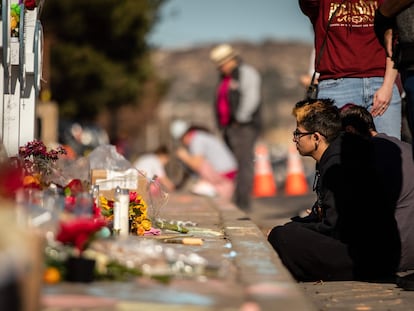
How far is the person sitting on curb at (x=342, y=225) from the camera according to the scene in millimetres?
7223

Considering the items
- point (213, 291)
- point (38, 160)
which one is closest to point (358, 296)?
point (213, 291)

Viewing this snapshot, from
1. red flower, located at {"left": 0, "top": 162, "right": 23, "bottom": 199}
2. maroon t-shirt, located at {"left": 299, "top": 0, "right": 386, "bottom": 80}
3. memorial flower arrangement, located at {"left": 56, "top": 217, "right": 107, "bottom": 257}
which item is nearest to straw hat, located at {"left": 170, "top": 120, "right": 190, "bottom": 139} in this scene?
maroon t-shirt, located at {"left": 299, "top": 0, "right": 386, "bottom": 80}

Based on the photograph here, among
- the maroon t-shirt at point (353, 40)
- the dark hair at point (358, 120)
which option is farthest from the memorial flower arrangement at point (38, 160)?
the maroon t-shirt at point (353, 40)

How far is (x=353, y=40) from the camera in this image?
840cm

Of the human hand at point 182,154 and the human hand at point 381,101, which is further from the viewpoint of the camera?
the human hand at point 182,154

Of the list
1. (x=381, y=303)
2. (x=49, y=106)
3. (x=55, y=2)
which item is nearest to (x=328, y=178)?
(x=381, y=303)

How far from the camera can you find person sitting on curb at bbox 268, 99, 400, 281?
722 centimetres

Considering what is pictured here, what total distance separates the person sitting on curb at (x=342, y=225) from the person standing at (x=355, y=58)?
2.81 feet

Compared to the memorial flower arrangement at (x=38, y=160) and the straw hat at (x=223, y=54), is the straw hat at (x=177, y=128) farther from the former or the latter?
the memorial flower arrangement at (x=38, y=160)

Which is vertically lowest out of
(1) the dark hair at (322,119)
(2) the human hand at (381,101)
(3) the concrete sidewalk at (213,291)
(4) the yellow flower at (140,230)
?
(3) the concrete sidewalk at (213,291)

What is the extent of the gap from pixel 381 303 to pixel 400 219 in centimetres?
100

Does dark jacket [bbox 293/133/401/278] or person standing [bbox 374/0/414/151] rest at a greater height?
person standing [bbox 374/0/414/151]

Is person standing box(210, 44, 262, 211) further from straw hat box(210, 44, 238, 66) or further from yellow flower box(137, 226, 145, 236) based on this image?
yellow flower box(137, 226, 145, 236)

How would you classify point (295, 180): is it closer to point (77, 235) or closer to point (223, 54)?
point (223, 54)
